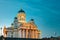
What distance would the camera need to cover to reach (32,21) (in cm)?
11031

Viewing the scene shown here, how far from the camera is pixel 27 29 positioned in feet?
343

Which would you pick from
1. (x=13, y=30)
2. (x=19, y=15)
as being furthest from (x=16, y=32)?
(x=19, y=15)

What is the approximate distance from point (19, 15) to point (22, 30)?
335 inches

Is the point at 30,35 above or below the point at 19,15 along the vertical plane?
below

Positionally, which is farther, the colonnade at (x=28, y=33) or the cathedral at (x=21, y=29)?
the cathedral at (x=21, y=29)

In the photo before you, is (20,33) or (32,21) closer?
(20,33)

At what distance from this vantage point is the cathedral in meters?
103

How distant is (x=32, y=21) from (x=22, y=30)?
969 cm

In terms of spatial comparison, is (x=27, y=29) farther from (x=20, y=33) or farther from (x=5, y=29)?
(x=5, y=29)

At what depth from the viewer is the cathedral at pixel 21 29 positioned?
339 ft

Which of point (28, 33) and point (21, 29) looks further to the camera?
point (28, 33)

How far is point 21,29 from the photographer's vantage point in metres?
103

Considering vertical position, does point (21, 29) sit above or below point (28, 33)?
above

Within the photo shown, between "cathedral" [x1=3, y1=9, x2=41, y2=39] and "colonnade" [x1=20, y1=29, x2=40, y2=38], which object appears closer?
"colonnade" [x1=20, y1=29, x2=40, y2=38]
